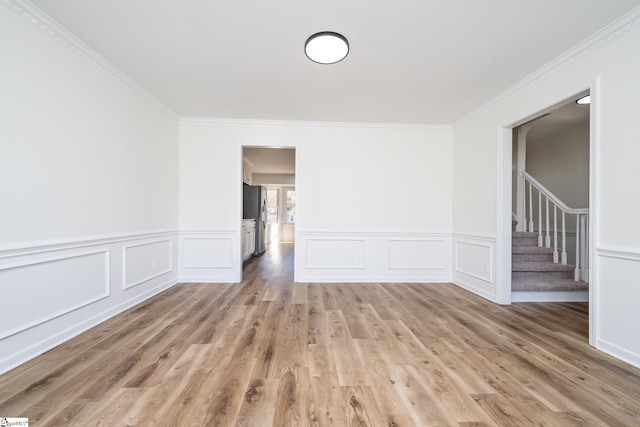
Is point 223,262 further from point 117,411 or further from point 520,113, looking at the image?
point 520,113

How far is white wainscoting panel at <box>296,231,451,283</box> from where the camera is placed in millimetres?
4113

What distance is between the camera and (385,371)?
173cm

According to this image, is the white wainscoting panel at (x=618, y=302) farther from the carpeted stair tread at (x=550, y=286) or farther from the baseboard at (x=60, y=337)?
the baseboard at (x=60, y=337)

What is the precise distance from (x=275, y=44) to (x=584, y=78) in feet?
8.59

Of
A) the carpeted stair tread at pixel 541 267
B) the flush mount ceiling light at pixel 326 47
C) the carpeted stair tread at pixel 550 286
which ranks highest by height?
the flush mount ceiling light at pixel 326 47

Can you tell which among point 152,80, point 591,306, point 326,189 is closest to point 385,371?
point 591,306

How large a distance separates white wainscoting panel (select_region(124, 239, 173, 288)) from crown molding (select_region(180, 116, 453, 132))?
1.85 m

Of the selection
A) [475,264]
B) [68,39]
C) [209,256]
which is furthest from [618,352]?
[68,39]

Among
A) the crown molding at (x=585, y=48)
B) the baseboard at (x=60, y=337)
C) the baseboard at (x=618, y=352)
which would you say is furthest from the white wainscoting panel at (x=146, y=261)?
the crown molding at (x=585, y=48)

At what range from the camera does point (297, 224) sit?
4.12 meters

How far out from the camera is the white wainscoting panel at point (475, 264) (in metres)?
3.29

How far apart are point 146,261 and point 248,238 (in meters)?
2.95

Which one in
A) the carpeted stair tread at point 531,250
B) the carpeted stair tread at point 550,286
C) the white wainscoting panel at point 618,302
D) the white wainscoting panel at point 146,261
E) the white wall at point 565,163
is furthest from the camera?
the white wall at point 565,163

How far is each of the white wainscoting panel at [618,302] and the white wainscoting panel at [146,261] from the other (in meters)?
4.37
